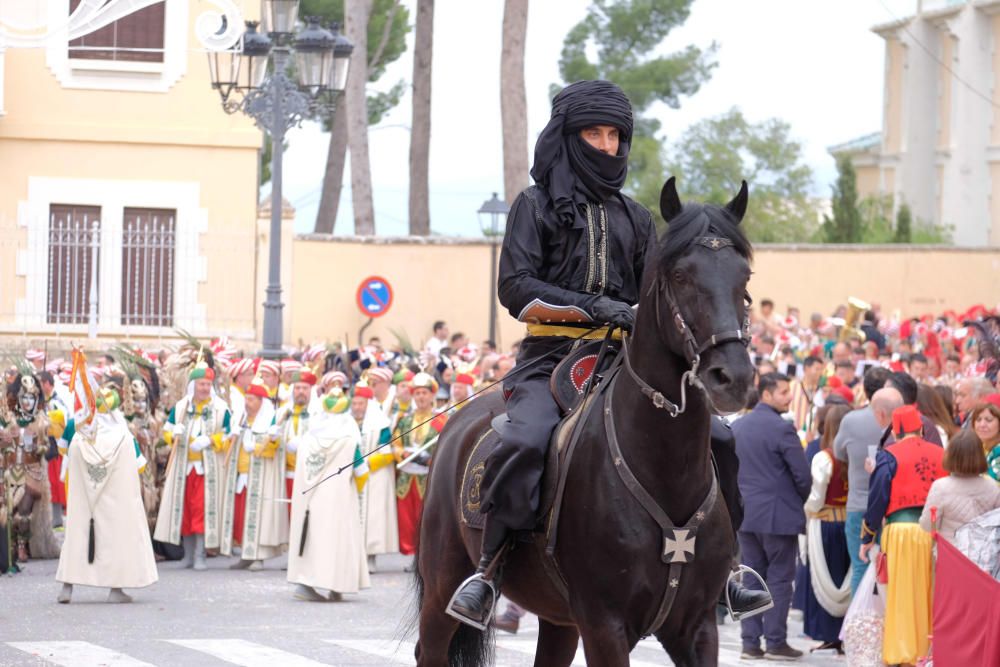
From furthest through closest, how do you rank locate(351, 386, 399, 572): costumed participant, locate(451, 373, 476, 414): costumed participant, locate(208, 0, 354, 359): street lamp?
1. locate(208, 0, 354, 359): street lamp
2. locate(351, 386, 399, 572): costumed participant
3. locate(451, 373, 476, 414): costumed participant

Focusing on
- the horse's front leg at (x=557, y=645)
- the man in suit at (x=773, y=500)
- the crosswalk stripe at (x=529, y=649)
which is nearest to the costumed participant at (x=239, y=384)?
the crosswalk stripe at (x=529, y=649)

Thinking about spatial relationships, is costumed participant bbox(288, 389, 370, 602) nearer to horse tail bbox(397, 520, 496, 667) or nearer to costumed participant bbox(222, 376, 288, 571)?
costumed participant bbox(222, 376, 288, 571)

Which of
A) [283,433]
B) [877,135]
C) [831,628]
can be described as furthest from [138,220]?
[877,135]

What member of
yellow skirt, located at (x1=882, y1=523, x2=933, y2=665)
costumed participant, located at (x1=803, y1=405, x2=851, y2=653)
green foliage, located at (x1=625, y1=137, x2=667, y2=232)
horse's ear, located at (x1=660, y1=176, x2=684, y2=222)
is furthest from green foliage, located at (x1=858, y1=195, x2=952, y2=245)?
horse's ear, located at (x1=660, y1=176, x2=684, y2=222)

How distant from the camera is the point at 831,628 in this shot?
12523 mm

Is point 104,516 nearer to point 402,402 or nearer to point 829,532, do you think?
point 402,402

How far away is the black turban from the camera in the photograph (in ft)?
23.2

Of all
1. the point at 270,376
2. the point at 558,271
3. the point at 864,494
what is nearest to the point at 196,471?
the point at 270,376

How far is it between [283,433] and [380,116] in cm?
3077

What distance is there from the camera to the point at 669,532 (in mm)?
6293

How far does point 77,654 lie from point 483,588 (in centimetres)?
525

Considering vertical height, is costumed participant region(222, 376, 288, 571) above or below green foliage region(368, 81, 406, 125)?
below

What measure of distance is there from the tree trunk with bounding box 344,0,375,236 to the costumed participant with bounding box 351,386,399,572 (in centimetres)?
1898

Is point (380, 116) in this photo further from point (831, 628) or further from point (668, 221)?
point (668, 221)
